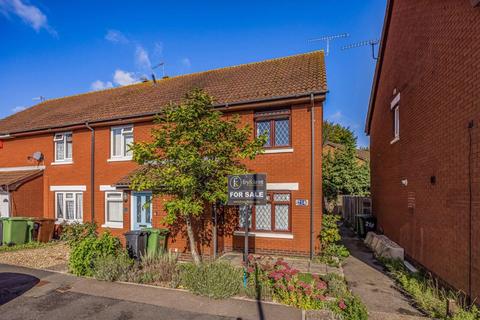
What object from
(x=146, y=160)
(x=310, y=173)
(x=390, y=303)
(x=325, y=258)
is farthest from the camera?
(x=310, y=173)

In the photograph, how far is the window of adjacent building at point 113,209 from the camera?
38.5 feet

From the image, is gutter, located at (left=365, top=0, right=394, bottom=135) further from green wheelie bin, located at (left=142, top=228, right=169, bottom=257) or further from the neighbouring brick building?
green wheelie bin, located at (left=142, top=228, right=169, bottom=257)

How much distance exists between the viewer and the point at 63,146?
1349cm

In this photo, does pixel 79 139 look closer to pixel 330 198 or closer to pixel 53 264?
pixel 53 264

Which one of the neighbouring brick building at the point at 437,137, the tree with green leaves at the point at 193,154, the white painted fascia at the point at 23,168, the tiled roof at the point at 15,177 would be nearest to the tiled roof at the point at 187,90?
the white painted fascia at the point at 23,168

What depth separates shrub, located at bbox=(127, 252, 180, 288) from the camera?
6.71 meters

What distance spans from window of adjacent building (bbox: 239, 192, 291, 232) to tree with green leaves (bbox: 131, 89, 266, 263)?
2.30 metres

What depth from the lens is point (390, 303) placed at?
5.67 meters

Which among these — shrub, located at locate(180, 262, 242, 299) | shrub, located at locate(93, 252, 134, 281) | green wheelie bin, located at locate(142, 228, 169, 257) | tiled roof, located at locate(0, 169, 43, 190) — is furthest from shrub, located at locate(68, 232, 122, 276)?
tiled roof, located at locate(0, 169, 43, 190)

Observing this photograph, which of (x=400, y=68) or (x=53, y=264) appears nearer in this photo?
(x=53, y=264)

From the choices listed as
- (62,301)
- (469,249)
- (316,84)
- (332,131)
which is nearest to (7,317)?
(62,301)

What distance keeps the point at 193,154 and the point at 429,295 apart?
6.01 m

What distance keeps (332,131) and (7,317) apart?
46563 millimetres

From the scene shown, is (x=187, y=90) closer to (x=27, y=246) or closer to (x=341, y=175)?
(x=27, y=246)
